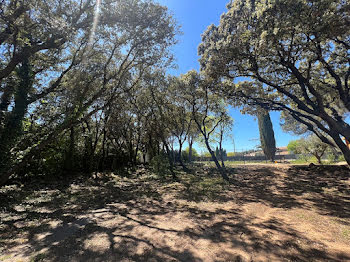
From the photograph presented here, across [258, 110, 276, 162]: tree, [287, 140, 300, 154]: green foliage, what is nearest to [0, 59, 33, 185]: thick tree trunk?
[287, 140, 300, 154]: green foliage

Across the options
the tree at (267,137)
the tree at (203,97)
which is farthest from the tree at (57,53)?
the tree at (267,137)

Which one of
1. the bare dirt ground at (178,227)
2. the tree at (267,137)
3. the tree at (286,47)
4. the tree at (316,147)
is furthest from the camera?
the tree at (267,137)

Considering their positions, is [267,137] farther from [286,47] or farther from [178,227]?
[178,227]

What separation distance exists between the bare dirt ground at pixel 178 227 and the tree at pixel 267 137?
2393 cm

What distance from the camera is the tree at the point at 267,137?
29.6m

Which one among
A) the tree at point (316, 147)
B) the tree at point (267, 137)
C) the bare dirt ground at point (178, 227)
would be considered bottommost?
the bare dirt ground at point (178, 227)

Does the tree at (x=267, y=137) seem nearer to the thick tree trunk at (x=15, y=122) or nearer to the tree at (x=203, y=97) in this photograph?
the tree at (x=203, y=97)

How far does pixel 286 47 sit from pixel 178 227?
880 cm

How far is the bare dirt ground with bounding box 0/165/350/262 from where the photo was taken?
3.05 meters

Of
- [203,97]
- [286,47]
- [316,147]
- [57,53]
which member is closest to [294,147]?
[316,147]

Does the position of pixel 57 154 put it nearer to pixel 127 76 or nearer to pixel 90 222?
pixel 127 76

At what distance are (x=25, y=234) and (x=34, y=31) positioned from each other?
6846 millimetres

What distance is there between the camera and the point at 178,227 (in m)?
4.21

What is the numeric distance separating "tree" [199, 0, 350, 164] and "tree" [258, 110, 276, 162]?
19.6 metres
